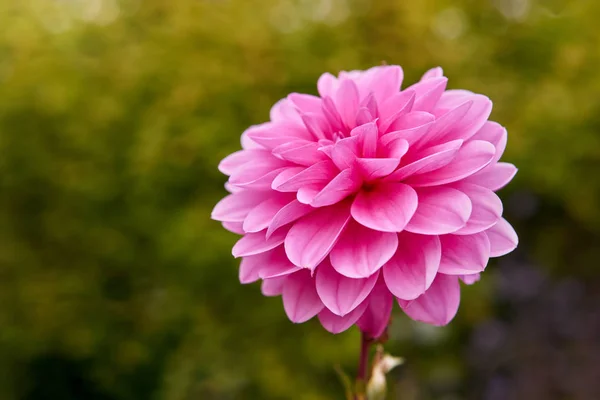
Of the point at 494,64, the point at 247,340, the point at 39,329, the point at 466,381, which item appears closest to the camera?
the point at 247,340

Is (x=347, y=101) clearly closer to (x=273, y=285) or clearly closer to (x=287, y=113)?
(x=287, y=113)

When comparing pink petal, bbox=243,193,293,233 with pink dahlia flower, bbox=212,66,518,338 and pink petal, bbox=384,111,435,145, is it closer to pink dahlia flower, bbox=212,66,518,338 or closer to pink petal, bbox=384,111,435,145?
pink dahlia flower, bbox=212,66,518,338

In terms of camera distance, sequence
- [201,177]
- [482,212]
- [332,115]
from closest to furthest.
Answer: [482,212]
[332,115]
[201,177]

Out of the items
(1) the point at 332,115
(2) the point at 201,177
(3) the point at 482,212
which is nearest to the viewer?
(3) the point at 482,212

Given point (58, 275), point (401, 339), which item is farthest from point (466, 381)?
point (58, 275)

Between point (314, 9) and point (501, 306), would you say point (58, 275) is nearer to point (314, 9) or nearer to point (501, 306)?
point (314, 9)

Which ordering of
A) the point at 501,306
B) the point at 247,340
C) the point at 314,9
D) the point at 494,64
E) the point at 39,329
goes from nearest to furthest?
1. the point at 247,340
2. the point at 314,9
3. the point at 39,329
4. the point at 494,64
5. the point at 501,306

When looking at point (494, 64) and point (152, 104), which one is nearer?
point (152, 104)

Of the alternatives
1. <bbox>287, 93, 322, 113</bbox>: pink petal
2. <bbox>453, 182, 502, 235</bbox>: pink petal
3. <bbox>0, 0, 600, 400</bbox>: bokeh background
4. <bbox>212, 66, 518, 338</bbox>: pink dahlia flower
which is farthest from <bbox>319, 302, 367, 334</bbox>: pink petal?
<bbox>0, 0, 600, 400</bbox>: bokeh background

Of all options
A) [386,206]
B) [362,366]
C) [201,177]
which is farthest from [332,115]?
[201,177]
